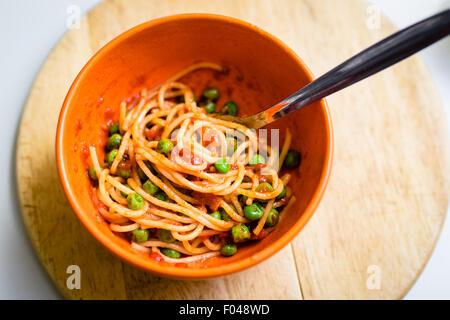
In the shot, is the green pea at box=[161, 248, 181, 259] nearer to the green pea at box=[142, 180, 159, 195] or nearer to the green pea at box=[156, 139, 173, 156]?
the green pea at box=[142, 180, 159, 195]

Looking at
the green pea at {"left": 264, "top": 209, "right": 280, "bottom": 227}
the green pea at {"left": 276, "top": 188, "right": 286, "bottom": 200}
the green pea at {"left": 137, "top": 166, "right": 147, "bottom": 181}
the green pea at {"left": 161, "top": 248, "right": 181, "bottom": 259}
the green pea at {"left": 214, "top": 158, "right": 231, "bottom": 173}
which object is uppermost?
the green pea at {"left": 137, "top": 166, "right": 147, "bottom": 181}

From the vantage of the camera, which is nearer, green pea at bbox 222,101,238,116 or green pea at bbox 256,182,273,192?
green pea at bbox 256,182,273,192

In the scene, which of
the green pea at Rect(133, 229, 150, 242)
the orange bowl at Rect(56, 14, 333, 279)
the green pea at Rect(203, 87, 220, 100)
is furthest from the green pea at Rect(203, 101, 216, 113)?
the green pea at Rect(133, 229, 150, 242)

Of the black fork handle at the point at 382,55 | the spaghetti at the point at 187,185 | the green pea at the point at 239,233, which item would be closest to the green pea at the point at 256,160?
the spaghetti at the point at 187,185

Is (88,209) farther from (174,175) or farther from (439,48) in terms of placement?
(439,48)

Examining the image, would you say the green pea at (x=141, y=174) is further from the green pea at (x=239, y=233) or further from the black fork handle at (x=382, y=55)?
the black fork handle at (x=382, y=55)

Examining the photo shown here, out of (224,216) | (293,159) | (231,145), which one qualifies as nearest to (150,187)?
(224,216)

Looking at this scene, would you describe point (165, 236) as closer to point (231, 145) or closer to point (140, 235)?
point (140, 235)
